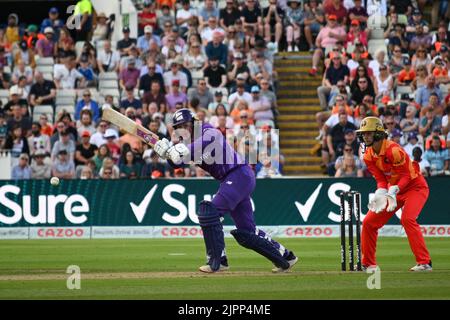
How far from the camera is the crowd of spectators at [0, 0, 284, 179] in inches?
952

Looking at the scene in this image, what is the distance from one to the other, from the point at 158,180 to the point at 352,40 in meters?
7.50

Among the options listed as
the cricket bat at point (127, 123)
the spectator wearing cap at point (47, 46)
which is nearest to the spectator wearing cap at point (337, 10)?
the spectator wearing cap at point (47, 46)

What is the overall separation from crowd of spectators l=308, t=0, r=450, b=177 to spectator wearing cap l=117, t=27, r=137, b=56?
15.6 ft

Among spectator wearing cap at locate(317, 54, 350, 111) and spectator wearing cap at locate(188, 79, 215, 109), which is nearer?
spectator wearing cap at locate(188, 79, 215, 109)

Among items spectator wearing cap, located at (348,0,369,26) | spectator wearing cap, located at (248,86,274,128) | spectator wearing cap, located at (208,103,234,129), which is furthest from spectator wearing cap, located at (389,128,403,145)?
spectator wearing cap, located at (348,0,369,26)

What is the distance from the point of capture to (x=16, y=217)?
22.6 meters

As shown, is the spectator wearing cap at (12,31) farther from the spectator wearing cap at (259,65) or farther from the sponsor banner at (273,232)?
the sponsor banner at (273,232)

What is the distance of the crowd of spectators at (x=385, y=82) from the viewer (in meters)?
23.8

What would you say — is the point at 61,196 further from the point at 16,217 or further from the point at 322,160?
the point at 322,160

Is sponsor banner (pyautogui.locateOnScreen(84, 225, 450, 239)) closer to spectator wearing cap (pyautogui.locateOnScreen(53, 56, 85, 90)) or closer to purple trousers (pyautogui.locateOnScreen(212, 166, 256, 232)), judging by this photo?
spectator wearing cap (pyautogui.locateOnScreen(53, 56, 85, 90))

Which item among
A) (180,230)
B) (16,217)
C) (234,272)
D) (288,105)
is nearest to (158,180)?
(180,230)

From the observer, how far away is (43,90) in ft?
87.6

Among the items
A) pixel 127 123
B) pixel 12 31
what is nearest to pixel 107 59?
pixel 12 31

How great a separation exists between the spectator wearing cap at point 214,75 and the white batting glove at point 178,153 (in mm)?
12693
